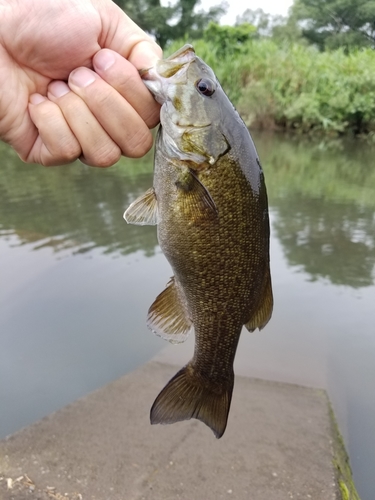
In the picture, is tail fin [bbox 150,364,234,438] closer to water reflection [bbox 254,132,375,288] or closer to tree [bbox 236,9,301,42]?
water reflection [bbox 254,132,375,288]

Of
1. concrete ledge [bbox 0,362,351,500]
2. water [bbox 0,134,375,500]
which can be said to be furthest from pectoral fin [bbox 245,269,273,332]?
water [bbox 0,134,375,500]

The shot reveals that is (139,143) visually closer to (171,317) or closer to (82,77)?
(82,77)

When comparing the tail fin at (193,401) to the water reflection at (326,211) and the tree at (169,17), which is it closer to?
the water reflection at (326,211)

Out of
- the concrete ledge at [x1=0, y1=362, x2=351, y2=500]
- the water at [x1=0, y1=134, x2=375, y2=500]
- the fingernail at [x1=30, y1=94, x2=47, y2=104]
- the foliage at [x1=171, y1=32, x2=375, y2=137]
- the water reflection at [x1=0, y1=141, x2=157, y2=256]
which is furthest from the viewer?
the foliage at [x1=171, y1=32, x2=375, y2=137]

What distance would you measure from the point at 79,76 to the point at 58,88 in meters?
0.14

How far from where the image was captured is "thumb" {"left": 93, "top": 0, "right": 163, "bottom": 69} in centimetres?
174

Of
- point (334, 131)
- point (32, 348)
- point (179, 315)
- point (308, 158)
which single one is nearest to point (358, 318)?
point (32, 348)

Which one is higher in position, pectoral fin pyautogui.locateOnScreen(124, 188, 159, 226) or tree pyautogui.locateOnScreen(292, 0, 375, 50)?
tree pyautogui.locateOnScreen(292, 0, 375, 50)

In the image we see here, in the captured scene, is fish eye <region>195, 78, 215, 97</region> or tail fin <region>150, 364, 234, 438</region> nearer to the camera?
fish eye <region>195, 78, 215, 97</region>

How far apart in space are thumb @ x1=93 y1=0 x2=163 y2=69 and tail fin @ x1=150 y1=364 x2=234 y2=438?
1177 mm

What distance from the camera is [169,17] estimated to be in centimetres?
3872

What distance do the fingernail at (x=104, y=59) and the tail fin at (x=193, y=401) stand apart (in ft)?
3.70

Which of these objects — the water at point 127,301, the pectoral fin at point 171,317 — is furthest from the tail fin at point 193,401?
the water at point 127,301

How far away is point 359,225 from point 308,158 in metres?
7.74
